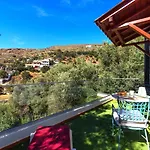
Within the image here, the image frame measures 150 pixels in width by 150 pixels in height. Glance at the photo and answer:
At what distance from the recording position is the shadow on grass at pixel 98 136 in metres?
3.57

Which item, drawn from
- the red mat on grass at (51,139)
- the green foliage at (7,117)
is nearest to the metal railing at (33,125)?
the green foliage at (7,117)

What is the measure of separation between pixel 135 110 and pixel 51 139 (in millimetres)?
→ 1790

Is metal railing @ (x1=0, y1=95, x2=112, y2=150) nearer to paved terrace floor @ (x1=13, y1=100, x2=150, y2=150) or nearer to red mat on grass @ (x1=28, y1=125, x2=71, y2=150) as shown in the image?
paved terrace floor @ (x1=13, y1=100, x2=150, y2=150)

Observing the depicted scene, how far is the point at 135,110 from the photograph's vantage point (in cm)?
361

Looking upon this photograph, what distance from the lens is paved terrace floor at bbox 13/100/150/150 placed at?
11.7 ft

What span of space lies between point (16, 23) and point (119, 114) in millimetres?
27723

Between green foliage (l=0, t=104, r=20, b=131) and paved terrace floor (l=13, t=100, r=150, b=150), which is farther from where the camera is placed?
green foliage (l=0, t=104, r=20, b=131)

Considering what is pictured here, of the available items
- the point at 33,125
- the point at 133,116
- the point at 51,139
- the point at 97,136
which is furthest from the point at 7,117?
the point at 133,116

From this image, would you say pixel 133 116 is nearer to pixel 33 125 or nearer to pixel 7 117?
pixel 33 125

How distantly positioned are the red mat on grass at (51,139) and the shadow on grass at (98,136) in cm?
86

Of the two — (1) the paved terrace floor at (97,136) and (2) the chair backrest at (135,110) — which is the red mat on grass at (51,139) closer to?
(1) the paved terrace floor at (97,136)

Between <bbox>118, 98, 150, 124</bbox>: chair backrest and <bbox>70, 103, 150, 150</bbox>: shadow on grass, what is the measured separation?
61 centimetres

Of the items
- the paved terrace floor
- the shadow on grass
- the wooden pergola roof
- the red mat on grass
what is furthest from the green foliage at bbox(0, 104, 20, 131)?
the wooden pergola roof

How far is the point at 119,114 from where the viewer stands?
3.39m
